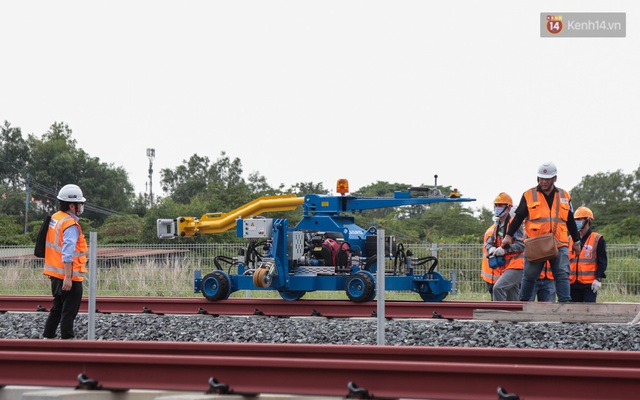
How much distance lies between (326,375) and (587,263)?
8179 millimetres

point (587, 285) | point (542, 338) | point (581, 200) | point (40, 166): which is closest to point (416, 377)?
point (542, 338)

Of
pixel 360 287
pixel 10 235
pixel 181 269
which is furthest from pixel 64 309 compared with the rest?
pixel 10 235

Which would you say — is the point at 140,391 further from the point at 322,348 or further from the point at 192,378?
the point at 322,348

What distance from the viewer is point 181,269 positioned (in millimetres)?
19969

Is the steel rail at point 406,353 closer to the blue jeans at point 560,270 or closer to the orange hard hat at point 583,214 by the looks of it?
the blue jeans at point 560,270

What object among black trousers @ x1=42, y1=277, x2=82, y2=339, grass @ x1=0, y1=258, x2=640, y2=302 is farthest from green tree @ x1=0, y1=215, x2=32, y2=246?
black trousers @ x1=42, y1=277, x2=82, y2=339

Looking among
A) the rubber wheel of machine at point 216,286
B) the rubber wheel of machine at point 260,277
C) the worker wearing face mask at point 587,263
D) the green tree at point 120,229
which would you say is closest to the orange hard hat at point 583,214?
the worker wearing face mask at point 587,263

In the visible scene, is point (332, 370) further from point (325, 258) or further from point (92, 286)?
point (325, 258)

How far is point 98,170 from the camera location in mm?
59812

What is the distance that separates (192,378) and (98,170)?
183ft

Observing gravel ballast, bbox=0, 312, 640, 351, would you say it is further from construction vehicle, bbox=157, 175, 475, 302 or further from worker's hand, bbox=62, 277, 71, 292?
construction vehicle, bbox=157, 175, 475, 302

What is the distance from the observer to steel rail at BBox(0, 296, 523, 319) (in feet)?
39.3

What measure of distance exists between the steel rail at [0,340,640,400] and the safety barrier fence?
959 centimetres

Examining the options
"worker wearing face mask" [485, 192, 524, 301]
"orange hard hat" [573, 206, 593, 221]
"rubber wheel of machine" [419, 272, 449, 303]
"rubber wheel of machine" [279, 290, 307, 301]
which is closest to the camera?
"worker wearing face mask" [485, 192, 524, 301]
